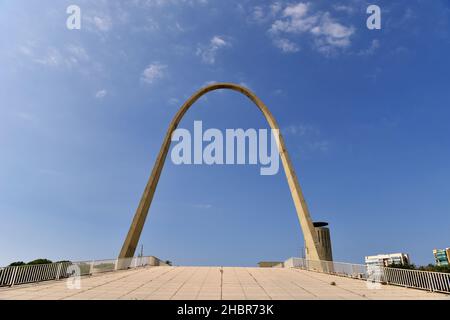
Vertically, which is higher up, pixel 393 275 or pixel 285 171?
pixel 285 171

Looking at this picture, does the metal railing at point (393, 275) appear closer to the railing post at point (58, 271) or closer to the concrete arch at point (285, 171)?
the concrete arch at point (285, 171)

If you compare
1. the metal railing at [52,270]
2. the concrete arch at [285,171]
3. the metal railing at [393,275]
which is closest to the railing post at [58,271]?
the metal railing at [52,270]

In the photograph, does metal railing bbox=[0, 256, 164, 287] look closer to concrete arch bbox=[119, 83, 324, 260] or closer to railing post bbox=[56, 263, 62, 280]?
railing post bbox=[56, 263, 62, 280]

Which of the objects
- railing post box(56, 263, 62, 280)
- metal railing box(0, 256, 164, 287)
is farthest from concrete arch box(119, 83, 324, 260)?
railing post box(56, 263, 62, 280)

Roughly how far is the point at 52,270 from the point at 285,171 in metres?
26.4

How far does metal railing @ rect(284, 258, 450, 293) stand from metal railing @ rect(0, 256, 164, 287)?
1408cm

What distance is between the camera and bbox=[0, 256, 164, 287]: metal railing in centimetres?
1228

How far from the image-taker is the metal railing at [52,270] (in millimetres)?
12281

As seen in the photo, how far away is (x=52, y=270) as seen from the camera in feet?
47.9

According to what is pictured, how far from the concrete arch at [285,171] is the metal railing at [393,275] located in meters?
8.48

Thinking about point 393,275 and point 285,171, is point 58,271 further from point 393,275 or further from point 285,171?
point 285,171

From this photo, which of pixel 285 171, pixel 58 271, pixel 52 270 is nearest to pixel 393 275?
pixel 58 271
